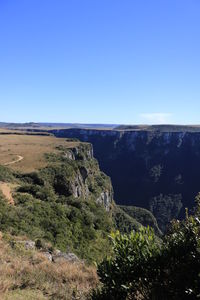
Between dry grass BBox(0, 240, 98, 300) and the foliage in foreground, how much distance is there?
4.46 feet

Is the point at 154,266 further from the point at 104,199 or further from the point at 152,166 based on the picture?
the point at 152,166

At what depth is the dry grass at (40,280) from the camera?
6473 mm

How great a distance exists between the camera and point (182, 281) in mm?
4953

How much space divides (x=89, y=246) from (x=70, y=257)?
872 centimetres

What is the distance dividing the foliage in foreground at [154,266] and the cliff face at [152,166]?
88.8 m

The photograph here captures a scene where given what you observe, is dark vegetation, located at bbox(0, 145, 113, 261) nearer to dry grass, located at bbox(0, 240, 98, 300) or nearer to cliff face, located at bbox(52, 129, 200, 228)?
dry grass, located at bbox(0, 240, 98, 300)

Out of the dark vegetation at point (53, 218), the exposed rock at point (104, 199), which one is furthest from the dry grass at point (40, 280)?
the exposed rock at point (104, 199)

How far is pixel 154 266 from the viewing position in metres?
5.81

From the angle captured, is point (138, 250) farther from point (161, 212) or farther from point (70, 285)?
point (161, 212)

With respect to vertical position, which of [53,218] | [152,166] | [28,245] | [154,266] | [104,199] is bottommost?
[152,166]

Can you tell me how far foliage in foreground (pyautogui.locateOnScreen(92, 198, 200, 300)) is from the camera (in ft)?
16.5

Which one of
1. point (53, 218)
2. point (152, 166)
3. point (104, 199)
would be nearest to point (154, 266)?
point (53, 218)

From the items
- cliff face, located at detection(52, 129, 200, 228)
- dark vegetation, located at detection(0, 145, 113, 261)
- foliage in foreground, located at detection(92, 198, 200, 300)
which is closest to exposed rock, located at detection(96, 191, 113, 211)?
dark vegetation, located at detection(0, 145, 113, 261)

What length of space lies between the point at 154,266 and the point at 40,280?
10.9 feet
